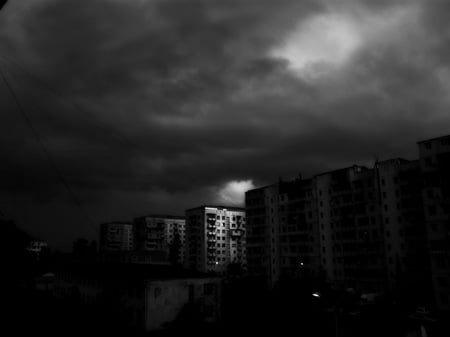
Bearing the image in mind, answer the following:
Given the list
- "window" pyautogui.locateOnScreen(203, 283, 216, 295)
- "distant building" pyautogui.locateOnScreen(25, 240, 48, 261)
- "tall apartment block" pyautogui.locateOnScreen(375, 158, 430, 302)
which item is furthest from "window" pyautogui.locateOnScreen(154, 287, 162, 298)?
"tall apartment block" pyautogui.locateOnScreen(375, 158, 430, 302)

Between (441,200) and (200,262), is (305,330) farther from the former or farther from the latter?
(200,262)

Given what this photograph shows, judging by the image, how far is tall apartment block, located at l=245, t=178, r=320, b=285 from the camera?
268ft

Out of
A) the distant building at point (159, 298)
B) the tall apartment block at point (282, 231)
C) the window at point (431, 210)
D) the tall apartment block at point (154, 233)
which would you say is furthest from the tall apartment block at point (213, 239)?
the window at point (431, 210)

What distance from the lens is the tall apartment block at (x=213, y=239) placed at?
125m

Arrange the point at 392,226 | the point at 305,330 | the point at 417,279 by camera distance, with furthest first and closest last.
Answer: the point at 392,226
the point at 417,279
the point at 305,330

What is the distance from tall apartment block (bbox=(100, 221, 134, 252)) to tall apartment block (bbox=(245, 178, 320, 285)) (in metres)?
101

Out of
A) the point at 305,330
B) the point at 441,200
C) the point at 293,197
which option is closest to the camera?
the point at 305,330

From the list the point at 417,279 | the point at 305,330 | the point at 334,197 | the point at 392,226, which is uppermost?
the point at 334,197

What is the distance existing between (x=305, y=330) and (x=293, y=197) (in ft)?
147

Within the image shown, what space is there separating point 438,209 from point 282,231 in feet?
129

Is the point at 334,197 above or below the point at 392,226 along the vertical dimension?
above

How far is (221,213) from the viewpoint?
132375mm

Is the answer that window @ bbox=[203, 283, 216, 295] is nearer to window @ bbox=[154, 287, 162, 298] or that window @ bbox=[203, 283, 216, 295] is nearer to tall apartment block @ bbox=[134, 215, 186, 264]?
window @ bbox=[154, 287, 162, 298]

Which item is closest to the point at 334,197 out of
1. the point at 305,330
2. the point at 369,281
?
the point at 369,281
